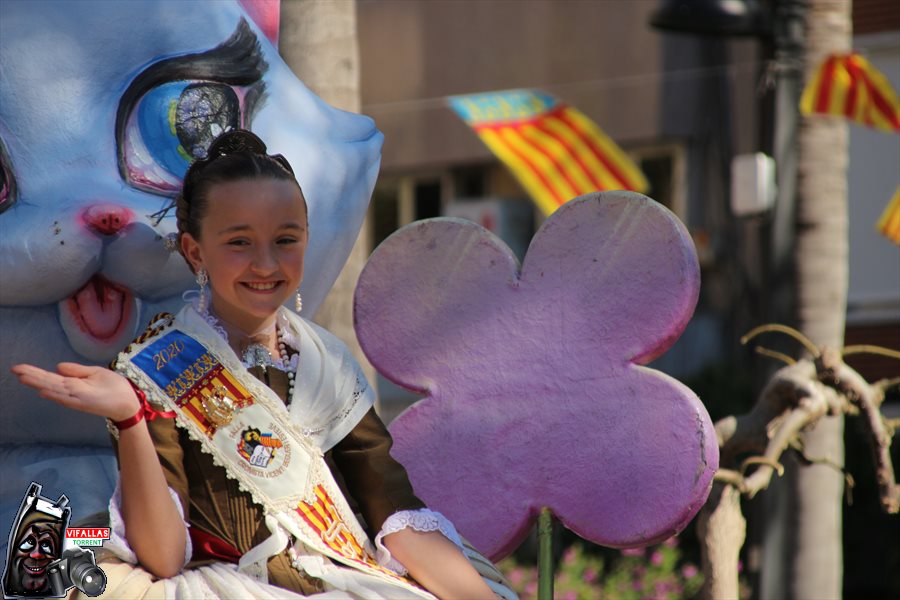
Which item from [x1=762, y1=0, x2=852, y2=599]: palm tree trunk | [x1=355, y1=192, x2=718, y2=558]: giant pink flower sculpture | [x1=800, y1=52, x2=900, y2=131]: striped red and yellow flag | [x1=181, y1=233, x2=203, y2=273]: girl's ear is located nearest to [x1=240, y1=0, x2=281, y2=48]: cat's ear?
[x1=355, y1=192, x2=718, y2=558]: giant pink flower sculpture

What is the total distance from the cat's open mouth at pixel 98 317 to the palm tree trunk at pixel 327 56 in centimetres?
105

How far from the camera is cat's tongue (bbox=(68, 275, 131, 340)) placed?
266 centimetres

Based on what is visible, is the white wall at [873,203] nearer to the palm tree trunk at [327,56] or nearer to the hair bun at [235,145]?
the palm tree trunk at [327,56]

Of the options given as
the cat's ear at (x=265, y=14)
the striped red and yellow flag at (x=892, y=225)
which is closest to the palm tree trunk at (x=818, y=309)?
the striped red and yellow flag at (x=892, y=225)

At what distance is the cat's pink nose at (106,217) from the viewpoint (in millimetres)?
2559

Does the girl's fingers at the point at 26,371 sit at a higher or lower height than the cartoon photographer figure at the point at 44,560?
higher

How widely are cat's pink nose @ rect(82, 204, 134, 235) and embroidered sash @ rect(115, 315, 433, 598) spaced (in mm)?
301

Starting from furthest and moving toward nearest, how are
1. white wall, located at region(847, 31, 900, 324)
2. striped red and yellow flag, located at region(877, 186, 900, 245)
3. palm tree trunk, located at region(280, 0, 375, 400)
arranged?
white wall, located at region(847, 31, 900, 324) < striped red and yellow flag, located at region(877, 186, 900, 245) < palm tree trunk, located at region(280, 0, 375, 400)

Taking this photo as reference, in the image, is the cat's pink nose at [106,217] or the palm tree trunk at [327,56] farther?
the palm tree trunk at [327,56]

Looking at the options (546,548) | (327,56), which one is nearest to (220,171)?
(546,548)

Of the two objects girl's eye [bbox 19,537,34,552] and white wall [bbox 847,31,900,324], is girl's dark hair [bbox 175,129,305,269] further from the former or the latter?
white wall [bbox 847,31,900,324]

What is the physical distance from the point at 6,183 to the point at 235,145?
1.80 ft

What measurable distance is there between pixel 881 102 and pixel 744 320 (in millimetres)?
5429

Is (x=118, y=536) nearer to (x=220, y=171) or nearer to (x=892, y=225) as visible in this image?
(x=220, y=171)
